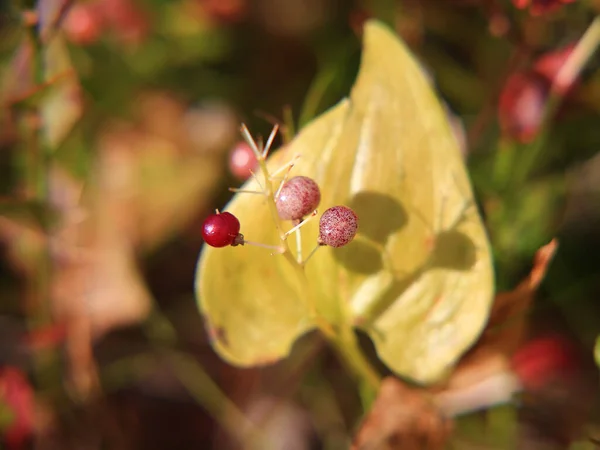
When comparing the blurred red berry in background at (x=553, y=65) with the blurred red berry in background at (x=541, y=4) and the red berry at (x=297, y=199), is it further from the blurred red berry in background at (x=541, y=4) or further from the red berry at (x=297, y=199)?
the red berry at (x=297, y=199)

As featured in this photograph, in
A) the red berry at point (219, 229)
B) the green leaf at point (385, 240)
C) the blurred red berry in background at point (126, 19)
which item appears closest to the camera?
the red berry at point (219, 229)

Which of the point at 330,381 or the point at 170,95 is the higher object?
the point at 170,95

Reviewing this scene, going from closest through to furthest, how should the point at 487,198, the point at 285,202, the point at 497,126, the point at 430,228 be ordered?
the point at 285,202
the point at 430,228
the point at 487,198
the point at 497,126

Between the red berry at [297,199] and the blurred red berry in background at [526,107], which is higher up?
the red berry at [297,199]

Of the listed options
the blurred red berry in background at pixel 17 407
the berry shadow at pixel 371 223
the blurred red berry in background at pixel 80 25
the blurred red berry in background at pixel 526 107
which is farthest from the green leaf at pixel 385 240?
the blurred red berry in background at pixel 80 25

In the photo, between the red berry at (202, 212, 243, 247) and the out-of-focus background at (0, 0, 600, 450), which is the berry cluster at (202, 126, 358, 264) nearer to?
the red berry at (202, 212, 243, 247)

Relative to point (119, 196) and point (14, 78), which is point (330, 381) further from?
point (14, 78)

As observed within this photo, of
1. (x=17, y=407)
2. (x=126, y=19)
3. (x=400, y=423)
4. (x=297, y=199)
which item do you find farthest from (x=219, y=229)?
(x=126, y=19)

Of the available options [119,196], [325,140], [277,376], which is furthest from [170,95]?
[325,140]
